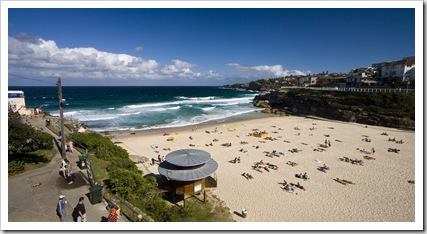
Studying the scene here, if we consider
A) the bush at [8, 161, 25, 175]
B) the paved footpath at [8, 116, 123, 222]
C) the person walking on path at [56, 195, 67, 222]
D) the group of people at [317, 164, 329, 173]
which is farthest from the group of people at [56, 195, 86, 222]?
the group of people at [317, 164, 329, 173]

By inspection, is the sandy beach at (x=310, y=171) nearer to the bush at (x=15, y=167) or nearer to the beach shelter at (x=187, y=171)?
the beach shelter at (x=187, y=171)

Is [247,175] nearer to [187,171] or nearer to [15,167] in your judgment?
[187,171]

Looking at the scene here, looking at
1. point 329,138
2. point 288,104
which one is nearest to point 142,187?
point 329,138

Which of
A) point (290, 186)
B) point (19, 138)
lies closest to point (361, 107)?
point (290, 186)

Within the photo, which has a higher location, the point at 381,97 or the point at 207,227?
the point at 381,97

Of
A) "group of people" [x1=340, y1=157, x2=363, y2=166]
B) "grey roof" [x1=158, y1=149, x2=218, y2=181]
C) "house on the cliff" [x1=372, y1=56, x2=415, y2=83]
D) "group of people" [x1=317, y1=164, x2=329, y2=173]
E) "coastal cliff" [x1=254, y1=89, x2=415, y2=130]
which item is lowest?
"group of people" [x1=317, y1=164, x2=329, y2=173]

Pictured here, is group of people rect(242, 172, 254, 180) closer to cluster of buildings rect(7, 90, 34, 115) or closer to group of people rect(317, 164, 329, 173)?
group of people rect(317, 164, 329, 173)

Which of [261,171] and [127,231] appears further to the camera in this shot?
[261,171]

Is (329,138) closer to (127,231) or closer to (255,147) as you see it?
→ (255,147)
